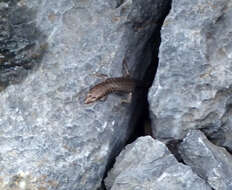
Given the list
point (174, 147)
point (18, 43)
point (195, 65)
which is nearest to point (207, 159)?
point (174, 147)

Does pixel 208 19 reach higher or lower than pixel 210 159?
higher

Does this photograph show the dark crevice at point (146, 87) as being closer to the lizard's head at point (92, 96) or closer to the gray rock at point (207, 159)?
the lizard's head at point (92, 96)

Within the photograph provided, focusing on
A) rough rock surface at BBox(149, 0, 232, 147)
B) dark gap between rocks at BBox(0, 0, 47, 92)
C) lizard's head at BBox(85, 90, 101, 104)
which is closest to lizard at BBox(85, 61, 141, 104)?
lizard's head at BBox(85, 90, 101, 104)

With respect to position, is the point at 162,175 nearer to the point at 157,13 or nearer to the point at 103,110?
the point at 103,110

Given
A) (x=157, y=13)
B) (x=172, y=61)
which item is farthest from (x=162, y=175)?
(x=157, y=13)

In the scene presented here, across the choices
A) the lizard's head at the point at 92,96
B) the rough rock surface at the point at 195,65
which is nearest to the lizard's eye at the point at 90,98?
the lizard's head at the point at 92,96

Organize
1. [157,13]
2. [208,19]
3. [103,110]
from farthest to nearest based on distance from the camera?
[157,13] < [103,110] < [208,19]

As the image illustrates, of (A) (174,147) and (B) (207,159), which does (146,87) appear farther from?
(B) (207,159)

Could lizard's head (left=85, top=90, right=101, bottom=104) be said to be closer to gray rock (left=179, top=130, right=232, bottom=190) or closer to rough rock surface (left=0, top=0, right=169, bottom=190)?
rough rock surface (left=0, top=0, right=169, bottom=190)
